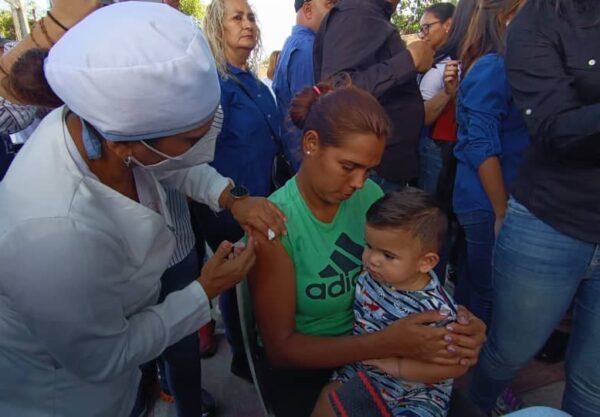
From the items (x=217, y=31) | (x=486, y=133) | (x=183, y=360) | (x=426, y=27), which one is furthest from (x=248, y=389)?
(x=426, y=27)

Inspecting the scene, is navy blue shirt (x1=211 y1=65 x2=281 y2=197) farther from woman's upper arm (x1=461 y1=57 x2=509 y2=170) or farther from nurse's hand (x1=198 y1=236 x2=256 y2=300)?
nurse's hand (x1=198 y1=236 x2=256 y2=300)

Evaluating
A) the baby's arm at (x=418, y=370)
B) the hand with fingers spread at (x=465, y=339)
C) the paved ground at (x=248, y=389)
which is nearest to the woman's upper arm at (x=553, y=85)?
the hand with fingers spread at (x=465, y=339)

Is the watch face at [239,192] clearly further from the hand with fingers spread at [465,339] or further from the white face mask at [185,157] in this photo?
the hand with fingers spread at [465,339]

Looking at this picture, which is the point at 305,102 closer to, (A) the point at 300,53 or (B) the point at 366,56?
(B) the point at 366,56

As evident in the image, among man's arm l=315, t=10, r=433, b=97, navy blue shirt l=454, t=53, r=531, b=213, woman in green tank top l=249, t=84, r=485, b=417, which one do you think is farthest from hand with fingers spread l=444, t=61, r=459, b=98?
woman in green tank top l=249, t=84, r=485, b=417

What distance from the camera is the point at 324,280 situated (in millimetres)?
1538

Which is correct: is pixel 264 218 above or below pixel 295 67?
below

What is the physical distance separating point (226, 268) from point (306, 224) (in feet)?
1.10

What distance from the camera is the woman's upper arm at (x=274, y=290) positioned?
1.45 m

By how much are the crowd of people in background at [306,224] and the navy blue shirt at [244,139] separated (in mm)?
309

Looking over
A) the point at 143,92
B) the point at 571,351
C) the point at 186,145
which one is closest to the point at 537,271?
the point at 571,351

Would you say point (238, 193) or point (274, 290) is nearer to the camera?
point (274, 290)

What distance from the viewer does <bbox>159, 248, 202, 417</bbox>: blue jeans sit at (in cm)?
197

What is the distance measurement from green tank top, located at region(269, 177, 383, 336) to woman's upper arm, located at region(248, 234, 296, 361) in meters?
0.05
